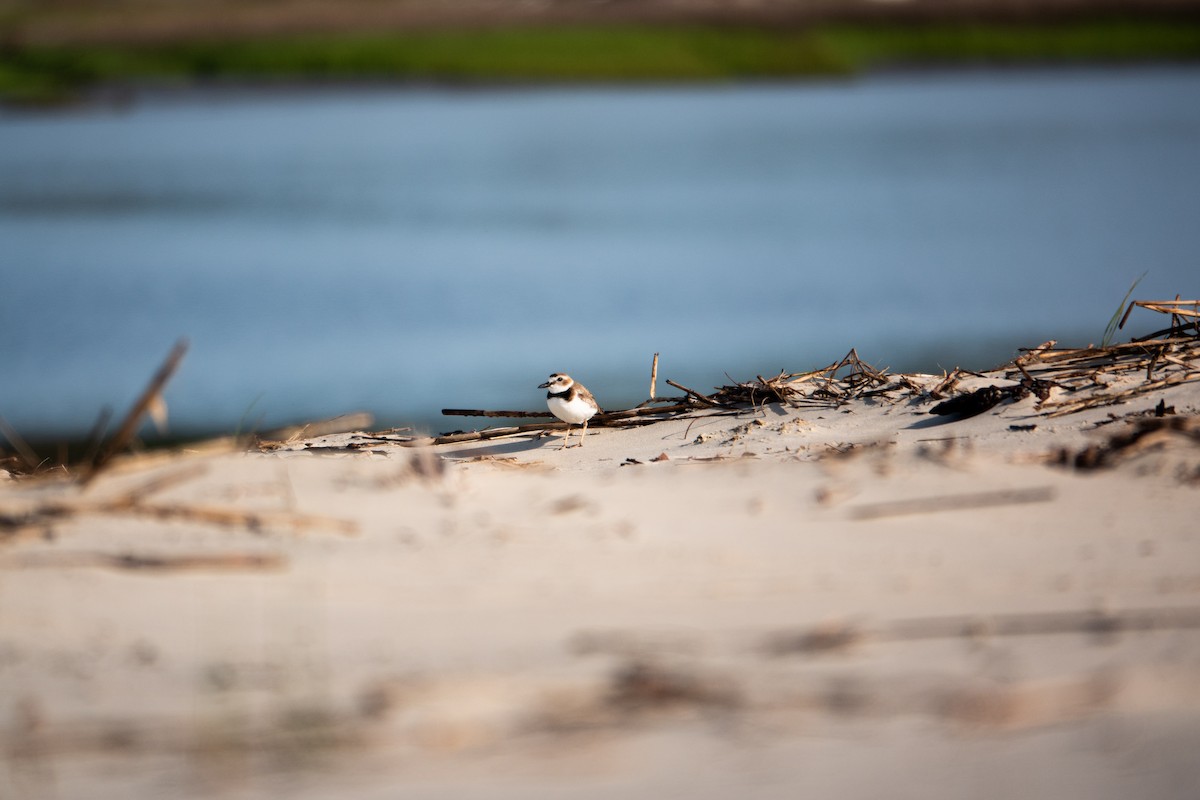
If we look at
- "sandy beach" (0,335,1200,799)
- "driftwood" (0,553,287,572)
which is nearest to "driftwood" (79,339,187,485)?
"sandy beach" (0,335,1200,799)

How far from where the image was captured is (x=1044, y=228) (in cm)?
1825

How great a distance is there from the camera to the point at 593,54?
142 feet

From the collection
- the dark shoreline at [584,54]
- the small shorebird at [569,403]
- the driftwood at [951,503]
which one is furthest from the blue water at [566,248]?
the dark shoreline at [584,54]

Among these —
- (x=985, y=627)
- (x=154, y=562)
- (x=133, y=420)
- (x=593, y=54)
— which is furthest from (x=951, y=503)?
(x=593, y=54)

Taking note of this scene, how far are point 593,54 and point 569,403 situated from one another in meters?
39.1

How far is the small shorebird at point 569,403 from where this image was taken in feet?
19.8

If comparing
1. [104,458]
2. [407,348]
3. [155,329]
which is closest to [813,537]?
[104,458]

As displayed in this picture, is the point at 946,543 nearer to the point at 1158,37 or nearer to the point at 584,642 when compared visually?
the point at 584,642

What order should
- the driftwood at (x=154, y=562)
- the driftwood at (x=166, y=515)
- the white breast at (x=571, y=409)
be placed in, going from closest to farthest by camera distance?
the driftwood at (x=154, y=562) → the driftwood at (x=166, y=515) → the white breast at (x=571, y=409)

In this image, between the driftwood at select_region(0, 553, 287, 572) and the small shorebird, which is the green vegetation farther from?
the driftwood at select_region(0, 553, 287, 572)

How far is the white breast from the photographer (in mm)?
6035

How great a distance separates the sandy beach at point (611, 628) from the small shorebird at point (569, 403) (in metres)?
1.73

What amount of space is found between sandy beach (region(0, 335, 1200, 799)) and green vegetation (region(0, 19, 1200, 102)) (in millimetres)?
39959

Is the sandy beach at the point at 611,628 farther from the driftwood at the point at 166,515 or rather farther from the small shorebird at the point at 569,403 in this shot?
the small shorebird at the point at 569,403
